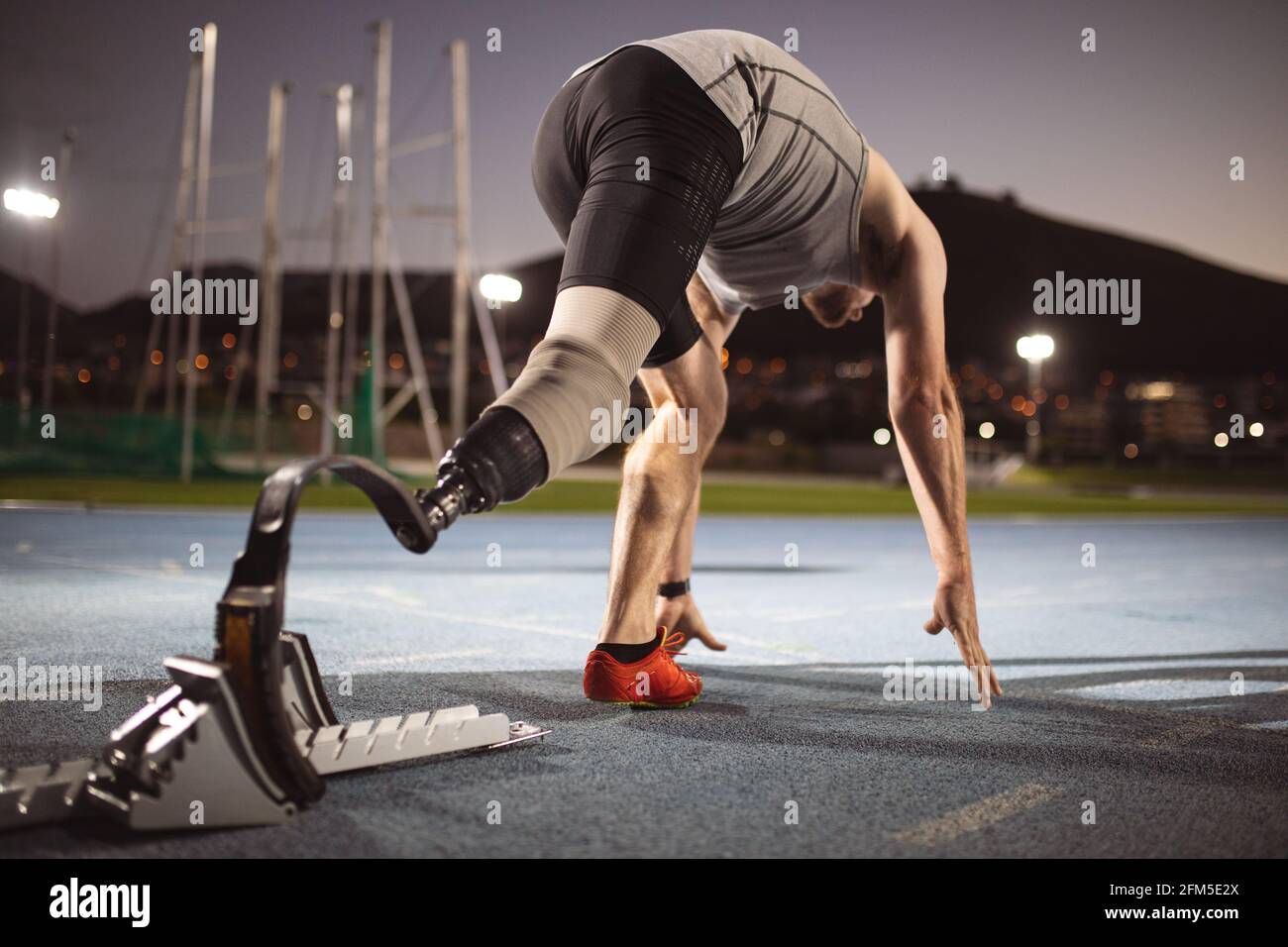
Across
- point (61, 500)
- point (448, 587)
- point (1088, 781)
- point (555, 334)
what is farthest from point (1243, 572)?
point (61, 500)

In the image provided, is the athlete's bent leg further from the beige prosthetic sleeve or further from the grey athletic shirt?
the grey athletic shirt

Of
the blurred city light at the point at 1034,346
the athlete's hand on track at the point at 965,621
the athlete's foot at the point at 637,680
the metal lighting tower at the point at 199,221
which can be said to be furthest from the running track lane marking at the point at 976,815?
the blurred city light at the point at 1034,346

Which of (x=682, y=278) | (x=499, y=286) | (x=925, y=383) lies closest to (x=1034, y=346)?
(x=499, y=286)

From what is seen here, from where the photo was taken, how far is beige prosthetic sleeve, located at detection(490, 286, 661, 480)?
1867mm

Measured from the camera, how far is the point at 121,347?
467 feet

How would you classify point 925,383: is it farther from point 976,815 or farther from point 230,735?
point 230,735

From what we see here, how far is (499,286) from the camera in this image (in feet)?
94.9

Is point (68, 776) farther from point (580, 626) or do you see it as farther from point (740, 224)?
point (580, 626)

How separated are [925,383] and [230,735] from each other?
194 cm

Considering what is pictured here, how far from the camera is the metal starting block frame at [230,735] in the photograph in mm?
1727

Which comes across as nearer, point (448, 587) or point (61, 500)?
point (448, 587)

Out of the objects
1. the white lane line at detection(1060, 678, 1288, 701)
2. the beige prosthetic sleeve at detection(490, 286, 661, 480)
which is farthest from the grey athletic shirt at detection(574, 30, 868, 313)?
the white lane line at detection(1060, 678, 1288, 701)
